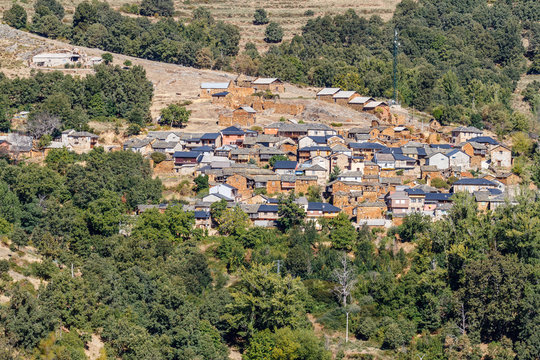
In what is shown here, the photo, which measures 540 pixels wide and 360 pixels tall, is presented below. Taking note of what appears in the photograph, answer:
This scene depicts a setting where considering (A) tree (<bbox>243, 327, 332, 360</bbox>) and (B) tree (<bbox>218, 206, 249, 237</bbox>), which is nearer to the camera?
(A) tree (<bbox>243, 327, 332, 360</bbox>)

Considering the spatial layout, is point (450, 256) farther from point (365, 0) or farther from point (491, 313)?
point (365, 0)

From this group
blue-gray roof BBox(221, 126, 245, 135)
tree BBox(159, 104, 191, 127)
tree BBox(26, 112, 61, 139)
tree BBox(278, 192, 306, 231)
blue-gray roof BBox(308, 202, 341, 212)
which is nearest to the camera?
tree BBox(278, 192, 306, 231)

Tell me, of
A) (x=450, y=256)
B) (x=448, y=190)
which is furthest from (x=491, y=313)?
(x=448, y=190)

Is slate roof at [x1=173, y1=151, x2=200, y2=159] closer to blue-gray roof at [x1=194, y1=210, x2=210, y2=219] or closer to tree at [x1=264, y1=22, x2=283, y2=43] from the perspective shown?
blue-gray roof at [x1=194, y1=210, x2=210, y2=219]

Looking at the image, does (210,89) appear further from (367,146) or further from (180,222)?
(180,222)

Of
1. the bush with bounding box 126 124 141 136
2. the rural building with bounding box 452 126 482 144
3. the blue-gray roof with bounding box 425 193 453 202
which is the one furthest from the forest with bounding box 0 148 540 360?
the rural building with bounding box 452 126 482 144

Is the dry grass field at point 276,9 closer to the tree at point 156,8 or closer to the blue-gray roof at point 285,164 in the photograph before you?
the tree at point 156,8
